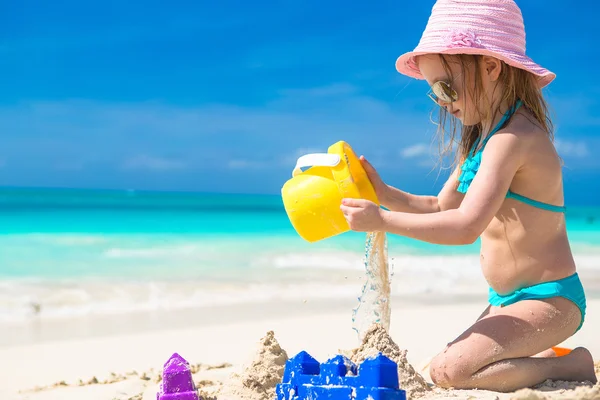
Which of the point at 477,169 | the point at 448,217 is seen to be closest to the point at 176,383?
the point at 448,217

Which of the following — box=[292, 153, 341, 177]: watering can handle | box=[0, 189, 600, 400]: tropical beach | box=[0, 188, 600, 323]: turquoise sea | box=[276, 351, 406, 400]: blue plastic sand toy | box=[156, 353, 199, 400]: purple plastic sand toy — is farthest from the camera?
box=[0, 188, 600, 323]: turquoise sea

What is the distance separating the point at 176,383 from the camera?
72.8 inches

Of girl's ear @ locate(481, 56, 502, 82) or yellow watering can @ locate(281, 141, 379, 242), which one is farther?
girl's ear @ locate(481, 56, 502, 82)

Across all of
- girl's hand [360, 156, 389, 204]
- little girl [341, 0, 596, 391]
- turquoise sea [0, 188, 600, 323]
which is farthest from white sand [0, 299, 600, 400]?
turquoise sea [0, 188, 600, 323]

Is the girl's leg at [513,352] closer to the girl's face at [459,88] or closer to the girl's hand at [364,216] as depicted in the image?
the girl's hand at [364,216]

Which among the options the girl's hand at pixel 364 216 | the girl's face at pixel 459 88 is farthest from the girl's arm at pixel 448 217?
the girl's face at pixel 459 88

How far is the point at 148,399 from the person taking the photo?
2449 mm

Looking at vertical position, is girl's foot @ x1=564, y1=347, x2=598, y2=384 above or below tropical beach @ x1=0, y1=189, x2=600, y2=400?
below

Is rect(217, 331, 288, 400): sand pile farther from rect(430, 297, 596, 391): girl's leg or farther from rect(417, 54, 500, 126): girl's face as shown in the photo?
rect(417, 54, 500, 126): girl's face

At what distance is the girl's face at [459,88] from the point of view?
2.44 metres

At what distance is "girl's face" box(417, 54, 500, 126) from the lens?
8.00 ft

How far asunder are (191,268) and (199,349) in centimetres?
411

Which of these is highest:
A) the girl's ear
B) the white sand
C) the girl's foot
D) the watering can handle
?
the girl's ear

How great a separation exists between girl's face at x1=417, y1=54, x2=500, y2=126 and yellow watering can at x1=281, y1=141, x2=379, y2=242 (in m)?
0.40
